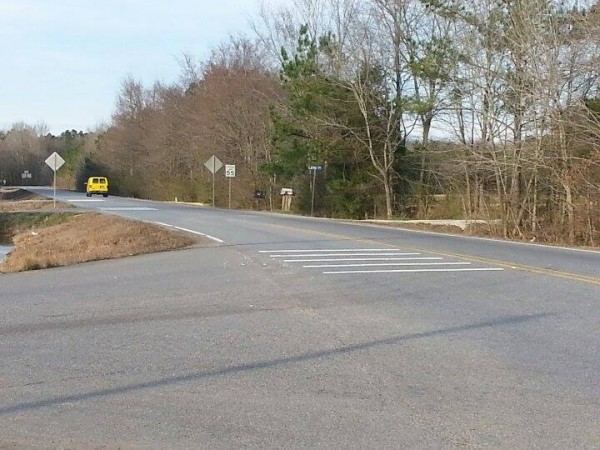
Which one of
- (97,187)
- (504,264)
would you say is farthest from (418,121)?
(97,187)

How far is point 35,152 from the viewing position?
489 feet

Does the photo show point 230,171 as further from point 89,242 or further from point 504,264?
point 504,264

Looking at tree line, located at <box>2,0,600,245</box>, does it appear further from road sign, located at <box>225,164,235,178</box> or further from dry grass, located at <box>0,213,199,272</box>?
dry grass, located at <box>0,213,199,272</box>

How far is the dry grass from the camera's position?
65.2 ft

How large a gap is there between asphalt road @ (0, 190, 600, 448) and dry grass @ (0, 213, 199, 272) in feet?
15.5

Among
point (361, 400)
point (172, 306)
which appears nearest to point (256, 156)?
point (172, 306)

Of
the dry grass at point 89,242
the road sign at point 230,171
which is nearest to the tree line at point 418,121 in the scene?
the road sign at point 230,171

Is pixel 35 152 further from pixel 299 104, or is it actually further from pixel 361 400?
pixel 361 400

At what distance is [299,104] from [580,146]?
1941 centimetres

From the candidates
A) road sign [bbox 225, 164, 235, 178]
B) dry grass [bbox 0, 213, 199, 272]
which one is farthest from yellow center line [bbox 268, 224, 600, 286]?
road sign [bbox 225, 164, 235, 178]

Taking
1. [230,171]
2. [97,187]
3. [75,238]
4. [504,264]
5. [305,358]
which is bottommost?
[75,238]

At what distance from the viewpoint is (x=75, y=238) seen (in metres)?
28.0

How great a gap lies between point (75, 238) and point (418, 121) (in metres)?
21.9

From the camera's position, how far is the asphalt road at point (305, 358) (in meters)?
5.70
